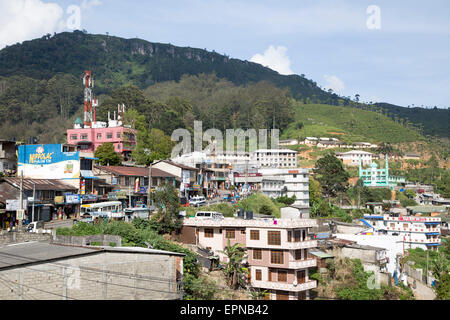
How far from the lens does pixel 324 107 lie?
16012 cm

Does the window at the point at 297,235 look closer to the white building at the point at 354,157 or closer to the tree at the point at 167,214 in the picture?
the tree at the point at 167,214

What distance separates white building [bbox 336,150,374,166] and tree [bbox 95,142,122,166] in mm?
65080

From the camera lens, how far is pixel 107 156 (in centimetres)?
5762

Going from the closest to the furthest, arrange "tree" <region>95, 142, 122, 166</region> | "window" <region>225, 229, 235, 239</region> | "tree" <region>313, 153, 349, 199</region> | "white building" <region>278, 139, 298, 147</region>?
"window" <region>225, 229, 235, 239</region>
"tree" <region>95, 142, 122, 166</region>
"tree" <region>313, 153, 349, 199</region>
"white building" <region>278, 139, 298, 147</region>

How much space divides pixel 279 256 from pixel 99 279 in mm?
14315

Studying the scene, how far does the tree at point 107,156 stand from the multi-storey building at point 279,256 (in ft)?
84.9

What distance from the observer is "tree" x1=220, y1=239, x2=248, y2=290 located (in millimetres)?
33125

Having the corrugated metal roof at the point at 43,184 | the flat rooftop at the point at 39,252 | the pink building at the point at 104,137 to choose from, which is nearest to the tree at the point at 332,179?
the pink building at the point at 104,137

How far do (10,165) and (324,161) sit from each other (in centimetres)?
4788

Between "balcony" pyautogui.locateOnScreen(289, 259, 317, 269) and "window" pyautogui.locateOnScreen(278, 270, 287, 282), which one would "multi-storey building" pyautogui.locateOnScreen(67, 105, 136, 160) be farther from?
"balcony" pyautogui.locateOnScreen(289, 259, 317, 269)

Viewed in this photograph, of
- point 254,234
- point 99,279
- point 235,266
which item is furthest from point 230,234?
point 99,279

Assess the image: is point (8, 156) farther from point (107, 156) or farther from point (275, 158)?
Answer: point (275, 158)

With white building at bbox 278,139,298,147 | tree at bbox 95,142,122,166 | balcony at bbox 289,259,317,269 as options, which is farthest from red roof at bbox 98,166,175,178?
white building at bbox 278,139,298,147

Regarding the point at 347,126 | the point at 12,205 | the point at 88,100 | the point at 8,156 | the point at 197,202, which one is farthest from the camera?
the point at 347,126
